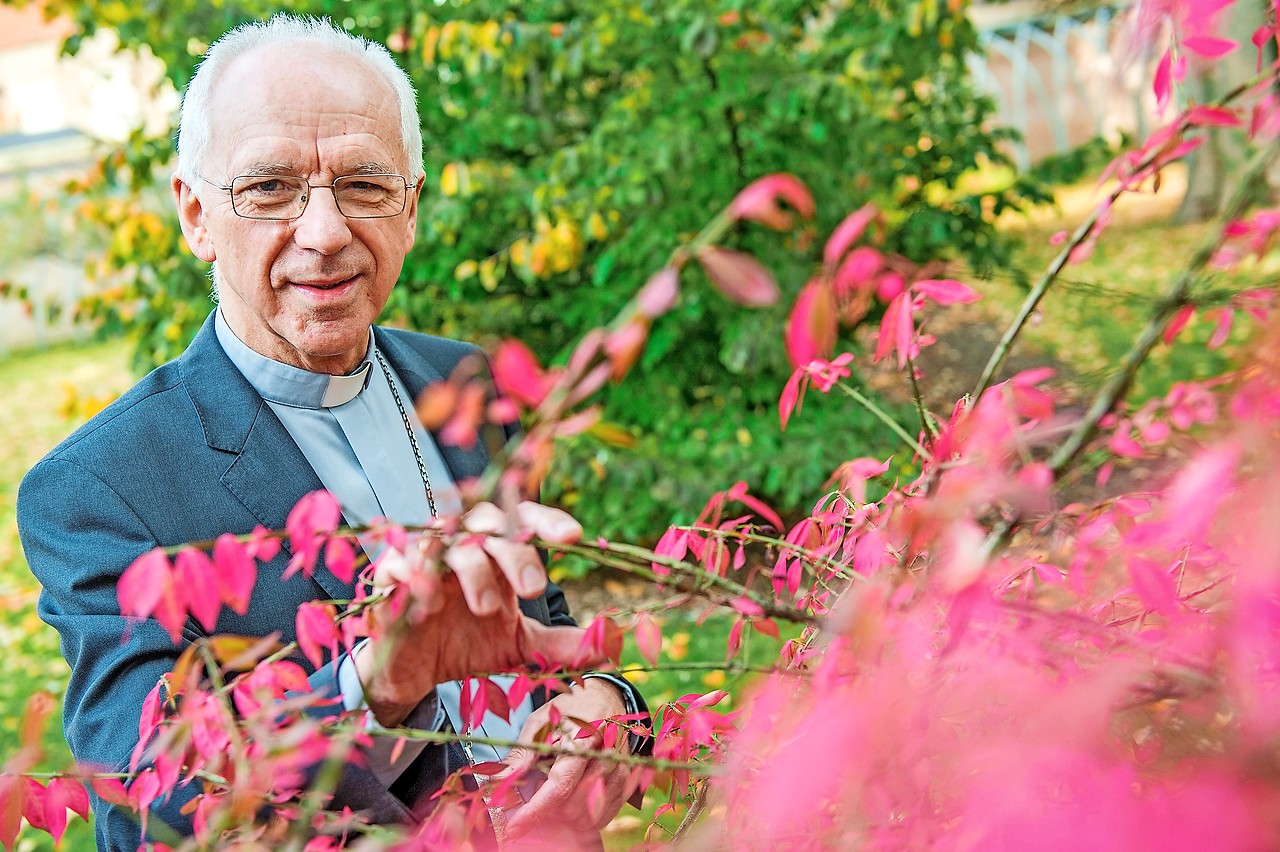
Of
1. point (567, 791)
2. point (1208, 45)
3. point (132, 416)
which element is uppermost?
point (1208, 45)

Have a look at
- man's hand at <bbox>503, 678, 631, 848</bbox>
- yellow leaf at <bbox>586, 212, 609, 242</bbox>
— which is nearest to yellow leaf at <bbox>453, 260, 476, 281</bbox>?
yellow leaf at <bbox>586, 212, 609, 242</bbox>

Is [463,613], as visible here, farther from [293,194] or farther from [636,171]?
[636,171]

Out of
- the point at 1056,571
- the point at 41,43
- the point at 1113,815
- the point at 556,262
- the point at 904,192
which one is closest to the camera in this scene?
the point at 1113,815

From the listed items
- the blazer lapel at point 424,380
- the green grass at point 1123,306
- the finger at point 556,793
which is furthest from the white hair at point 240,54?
the green grass at point 1123,306

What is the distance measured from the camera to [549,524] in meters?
1.14

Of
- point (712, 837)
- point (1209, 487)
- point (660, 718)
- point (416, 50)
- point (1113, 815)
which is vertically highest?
point (416, 50)

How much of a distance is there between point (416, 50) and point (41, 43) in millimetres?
23617

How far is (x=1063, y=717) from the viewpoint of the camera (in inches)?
28.1

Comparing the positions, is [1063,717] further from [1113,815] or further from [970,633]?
[970,633]

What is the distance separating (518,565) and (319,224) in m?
1.05

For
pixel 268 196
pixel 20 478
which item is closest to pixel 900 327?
pixel 268 196

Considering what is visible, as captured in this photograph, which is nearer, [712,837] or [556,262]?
Result: [712,837]

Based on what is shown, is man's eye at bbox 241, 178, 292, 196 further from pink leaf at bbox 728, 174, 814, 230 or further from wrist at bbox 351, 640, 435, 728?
pink leaf at bbox 728, 174, 814, 230

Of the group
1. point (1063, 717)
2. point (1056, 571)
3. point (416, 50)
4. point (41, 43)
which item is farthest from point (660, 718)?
point (41, 43)
